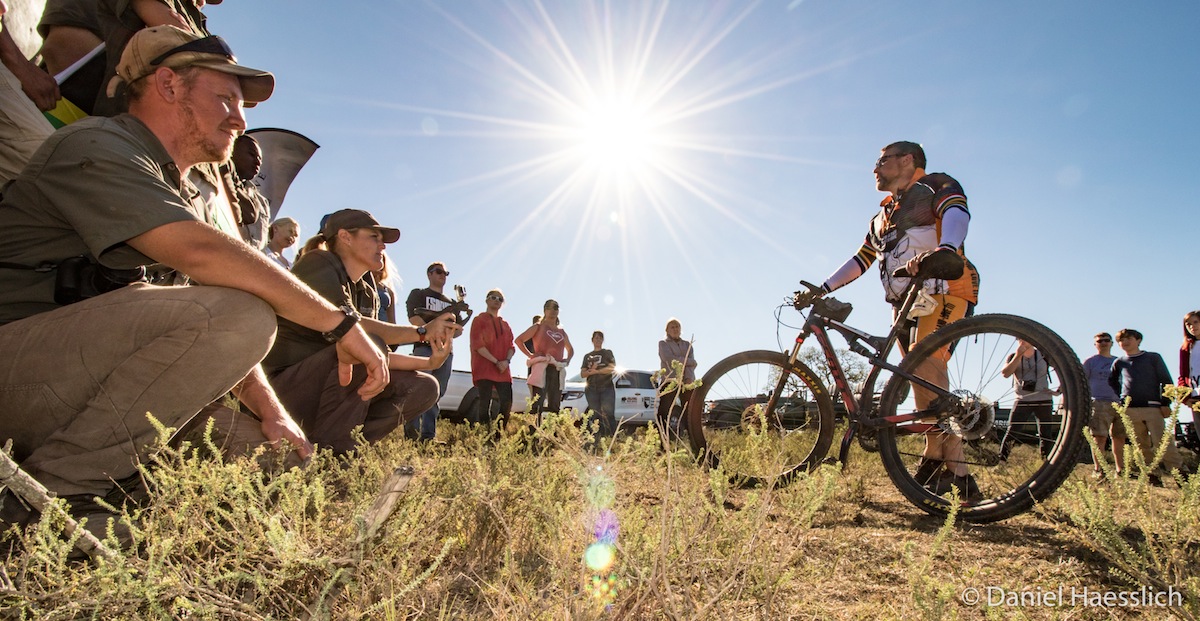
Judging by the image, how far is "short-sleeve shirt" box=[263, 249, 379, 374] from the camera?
3.23m

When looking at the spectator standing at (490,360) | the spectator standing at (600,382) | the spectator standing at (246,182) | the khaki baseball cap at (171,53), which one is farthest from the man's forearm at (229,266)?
the spectator standing at (600,382)

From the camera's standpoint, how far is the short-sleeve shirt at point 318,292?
323cm

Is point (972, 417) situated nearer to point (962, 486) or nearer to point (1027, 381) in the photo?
point (962, 486)

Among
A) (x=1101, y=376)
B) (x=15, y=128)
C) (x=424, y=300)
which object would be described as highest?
(x=1101, y=376)

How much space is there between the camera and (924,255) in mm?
3100

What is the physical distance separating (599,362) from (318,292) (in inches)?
245

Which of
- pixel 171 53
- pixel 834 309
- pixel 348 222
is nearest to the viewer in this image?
pixel 171 53

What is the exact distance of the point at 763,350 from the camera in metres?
3.95

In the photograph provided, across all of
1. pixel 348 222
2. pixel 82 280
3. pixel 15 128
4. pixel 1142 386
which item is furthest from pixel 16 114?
pixel 1142 386

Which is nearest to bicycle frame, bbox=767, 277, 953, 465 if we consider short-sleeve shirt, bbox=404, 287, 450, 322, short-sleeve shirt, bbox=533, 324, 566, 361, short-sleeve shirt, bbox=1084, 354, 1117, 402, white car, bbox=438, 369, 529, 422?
short-sleeve shirt, bbox=404, 287, 450, 322

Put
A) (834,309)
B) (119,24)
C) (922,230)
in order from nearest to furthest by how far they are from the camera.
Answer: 1. (119,24)
2. (922,230)
3. (834,309)

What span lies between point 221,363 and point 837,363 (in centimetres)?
324

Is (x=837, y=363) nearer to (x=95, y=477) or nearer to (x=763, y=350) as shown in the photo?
(x=763, y=350)

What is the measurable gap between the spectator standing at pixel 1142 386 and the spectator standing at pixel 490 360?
7117mm
